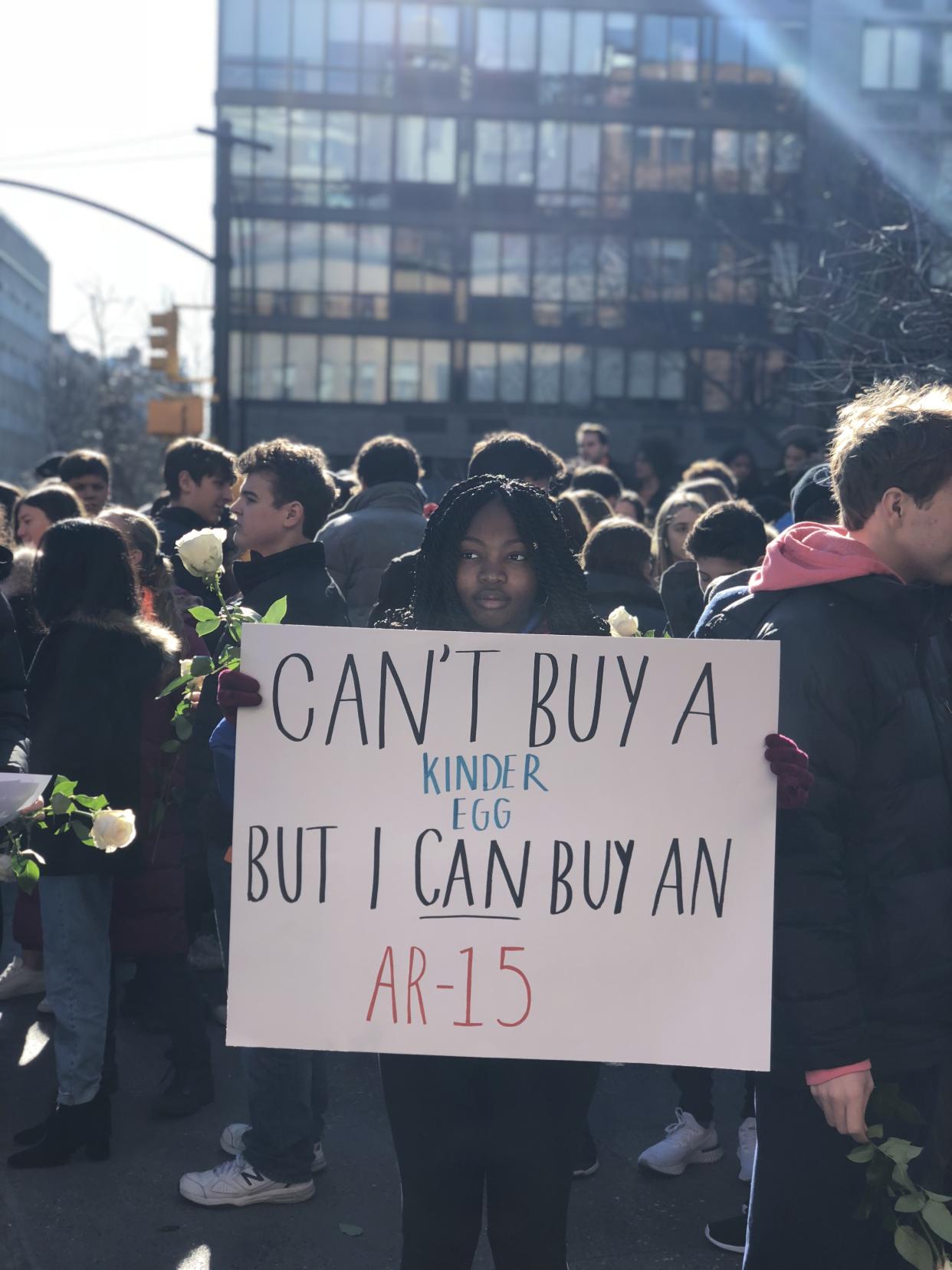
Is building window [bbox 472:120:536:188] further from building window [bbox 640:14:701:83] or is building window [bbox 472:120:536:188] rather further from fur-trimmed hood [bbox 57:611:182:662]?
fur-trimmed hood [bbox 57:611:182:662]

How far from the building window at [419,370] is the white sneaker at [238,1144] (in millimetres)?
40914

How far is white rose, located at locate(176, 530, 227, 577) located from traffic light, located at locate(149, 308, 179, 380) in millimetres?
16037

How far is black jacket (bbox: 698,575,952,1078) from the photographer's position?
7.97 ft

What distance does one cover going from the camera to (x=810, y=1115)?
8.27ft

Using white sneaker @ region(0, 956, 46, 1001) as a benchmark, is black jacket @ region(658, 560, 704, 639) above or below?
above

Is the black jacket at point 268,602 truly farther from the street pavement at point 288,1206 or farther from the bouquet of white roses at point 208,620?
the street pavement at point 288,1206

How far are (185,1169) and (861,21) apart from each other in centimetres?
4189

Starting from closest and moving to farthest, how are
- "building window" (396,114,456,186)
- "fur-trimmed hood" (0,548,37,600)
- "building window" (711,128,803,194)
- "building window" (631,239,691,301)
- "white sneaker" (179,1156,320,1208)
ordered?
"white sneaker" (179,1156,320,1208) → "fur-trimmed hood" (0,548,37,600) → "building window" (711,128,803,194) → "building window" (631,239,691,301) → "building window" (396,114,456,186)

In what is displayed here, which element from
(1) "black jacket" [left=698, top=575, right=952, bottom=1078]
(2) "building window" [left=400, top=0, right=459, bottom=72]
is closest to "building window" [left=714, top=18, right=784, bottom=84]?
(2) "building window" [left=400, top=0, right=459, bottom=72]

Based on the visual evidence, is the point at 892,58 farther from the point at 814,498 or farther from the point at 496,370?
the point at 814,498

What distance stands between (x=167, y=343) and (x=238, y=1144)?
16040 mm

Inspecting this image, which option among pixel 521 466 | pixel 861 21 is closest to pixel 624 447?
pixel 861 21

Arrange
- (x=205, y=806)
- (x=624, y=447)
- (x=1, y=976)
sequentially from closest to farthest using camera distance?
(x=205, y=806)
(x=1, y=976)
(x=624, y=447)

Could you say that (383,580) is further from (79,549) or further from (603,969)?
(603,969)
